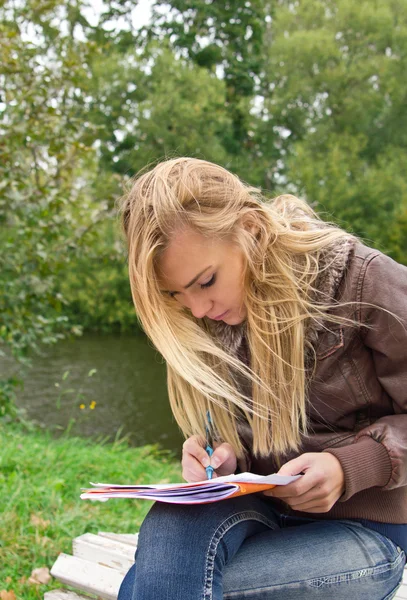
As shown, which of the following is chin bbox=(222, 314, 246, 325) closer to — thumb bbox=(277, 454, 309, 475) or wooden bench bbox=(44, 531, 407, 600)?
thumb bbox=(277, 454, 309, 475)

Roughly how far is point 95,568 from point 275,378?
839 millimetres

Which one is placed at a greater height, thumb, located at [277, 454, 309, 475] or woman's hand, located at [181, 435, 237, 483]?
thumb, located at [277, 454, 309, 475]

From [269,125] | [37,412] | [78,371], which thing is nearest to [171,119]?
[269,125]

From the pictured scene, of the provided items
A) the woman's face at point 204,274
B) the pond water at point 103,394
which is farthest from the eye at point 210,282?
the pond water at point 103,394

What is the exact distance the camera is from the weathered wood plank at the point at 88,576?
1.79 m

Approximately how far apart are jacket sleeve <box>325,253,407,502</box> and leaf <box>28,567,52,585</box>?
1.12m

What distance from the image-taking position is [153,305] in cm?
159

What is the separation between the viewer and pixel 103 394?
8.72 metres

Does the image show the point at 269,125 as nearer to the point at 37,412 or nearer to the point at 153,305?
the point at 37,412

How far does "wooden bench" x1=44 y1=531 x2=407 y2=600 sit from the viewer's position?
5.93 ft

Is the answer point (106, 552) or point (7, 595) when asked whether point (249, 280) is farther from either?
point (7, 595)

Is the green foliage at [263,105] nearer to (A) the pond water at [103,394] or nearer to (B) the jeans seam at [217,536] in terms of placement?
(A) the pond water at [103,394]

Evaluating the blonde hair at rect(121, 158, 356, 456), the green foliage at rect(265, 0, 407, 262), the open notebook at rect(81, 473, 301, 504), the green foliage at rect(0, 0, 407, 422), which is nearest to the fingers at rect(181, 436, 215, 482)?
the blonde hair at rect(121, 158, 356, 456)

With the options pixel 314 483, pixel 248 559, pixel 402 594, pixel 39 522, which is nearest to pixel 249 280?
pixel 314 483
